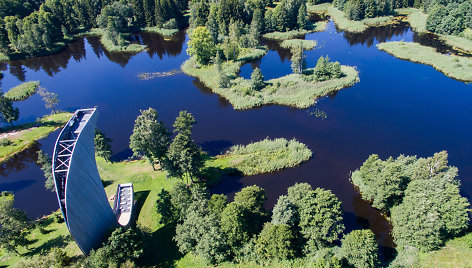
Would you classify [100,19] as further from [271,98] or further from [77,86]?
[271,98]

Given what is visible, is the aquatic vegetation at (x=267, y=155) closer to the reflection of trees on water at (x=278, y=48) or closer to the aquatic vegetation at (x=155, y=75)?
the aquatic vegetation at (x=155, y=75)

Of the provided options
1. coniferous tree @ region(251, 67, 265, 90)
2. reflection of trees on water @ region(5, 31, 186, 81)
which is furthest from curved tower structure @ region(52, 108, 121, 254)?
reflection of trees on water @ region(5, 31, 186, 81)

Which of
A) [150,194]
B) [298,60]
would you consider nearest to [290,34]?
[298,60]

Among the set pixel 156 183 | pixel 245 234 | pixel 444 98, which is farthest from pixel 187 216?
pixel 444 98

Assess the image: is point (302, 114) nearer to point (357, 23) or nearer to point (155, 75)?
point (155, 75)

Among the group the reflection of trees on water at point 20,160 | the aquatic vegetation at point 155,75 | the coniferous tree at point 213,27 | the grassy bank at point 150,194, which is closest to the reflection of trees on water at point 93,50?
the coniferous tree at point 213,27

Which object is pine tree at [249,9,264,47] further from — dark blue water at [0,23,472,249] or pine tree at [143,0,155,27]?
pine tree at [143,0,155,27]
